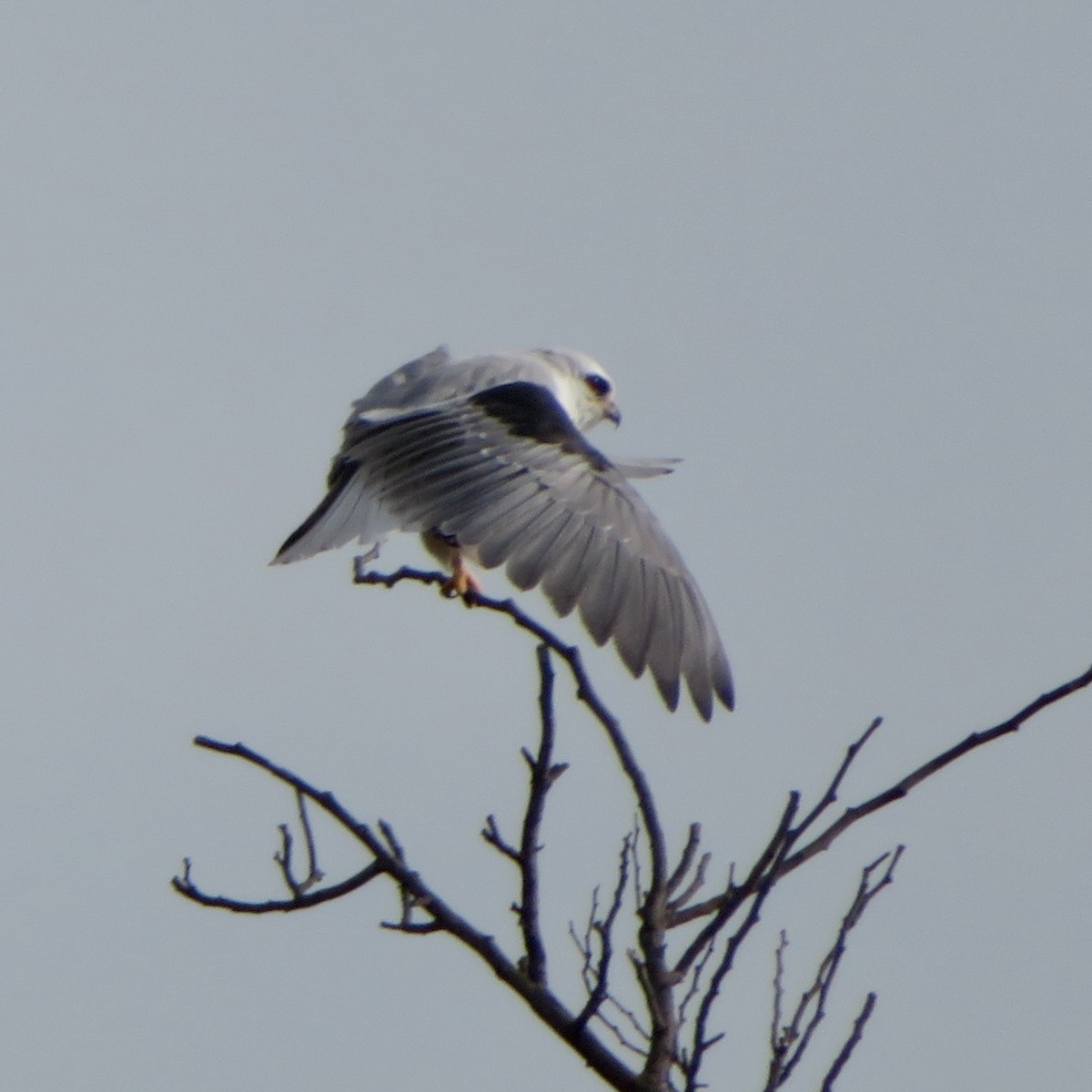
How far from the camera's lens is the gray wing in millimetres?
3314

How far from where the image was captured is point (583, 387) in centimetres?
643

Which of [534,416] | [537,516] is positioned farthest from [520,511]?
[534,416]

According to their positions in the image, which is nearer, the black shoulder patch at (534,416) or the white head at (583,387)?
the black shoulder patch at (534,416)

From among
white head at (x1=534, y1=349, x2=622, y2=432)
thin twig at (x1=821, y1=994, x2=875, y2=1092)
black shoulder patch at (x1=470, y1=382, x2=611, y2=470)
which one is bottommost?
thin twig at (x1=821, y1=994, x2=875, y2=1092)

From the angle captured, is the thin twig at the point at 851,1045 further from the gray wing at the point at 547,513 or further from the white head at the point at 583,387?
the white head at the point at 583,387

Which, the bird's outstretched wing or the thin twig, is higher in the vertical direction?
the bird's outstretched wing

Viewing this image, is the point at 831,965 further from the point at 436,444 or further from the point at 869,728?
the point at 436,444

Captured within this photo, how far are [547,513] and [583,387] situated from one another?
2.56m

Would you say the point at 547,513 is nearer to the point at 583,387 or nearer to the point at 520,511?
the point at 520,511

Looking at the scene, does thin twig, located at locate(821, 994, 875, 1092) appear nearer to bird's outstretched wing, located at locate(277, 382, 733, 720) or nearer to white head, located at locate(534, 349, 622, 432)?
bird's outstretched wing, located at locate(277, 382, 733, 720)

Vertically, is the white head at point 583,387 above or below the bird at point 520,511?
above

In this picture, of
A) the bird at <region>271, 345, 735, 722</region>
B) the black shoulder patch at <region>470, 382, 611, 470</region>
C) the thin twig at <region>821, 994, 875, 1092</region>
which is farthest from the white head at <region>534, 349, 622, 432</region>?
the thin twig at <region>821, 994, 875, 1092</region>

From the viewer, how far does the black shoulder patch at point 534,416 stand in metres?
4.39

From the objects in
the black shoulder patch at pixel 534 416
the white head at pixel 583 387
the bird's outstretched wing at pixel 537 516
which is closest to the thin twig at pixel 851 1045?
the bird's outstretched wing at pixel 537 516
